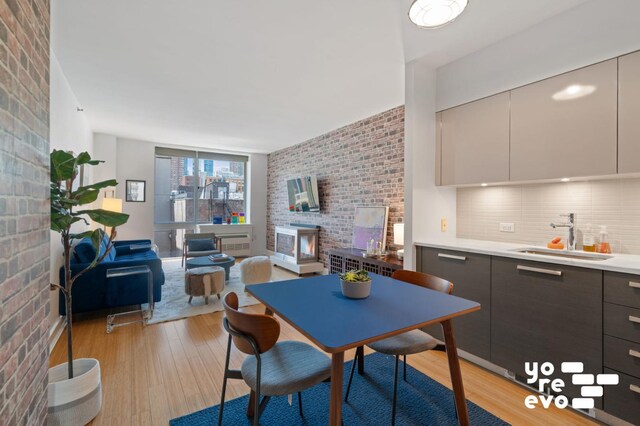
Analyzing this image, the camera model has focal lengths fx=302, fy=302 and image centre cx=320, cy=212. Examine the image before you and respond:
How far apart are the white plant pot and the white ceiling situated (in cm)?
248

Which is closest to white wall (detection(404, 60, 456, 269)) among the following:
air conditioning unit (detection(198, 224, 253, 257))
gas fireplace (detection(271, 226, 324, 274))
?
gas fireplace (detection(271, 226, 324, 274))

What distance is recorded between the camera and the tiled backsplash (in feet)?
7.00

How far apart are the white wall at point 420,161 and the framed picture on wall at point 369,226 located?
1.13 meters

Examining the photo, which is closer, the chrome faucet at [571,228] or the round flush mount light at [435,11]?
the round flush mount light at [435,11]

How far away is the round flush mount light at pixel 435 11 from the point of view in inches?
66.5

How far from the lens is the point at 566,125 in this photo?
2.17m

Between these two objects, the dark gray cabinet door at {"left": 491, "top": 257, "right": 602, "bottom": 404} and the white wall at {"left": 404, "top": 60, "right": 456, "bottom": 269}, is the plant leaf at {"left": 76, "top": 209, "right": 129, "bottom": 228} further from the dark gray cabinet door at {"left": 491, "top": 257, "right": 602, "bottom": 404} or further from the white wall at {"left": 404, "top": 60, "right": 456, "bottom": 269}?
the dark gray cabinet door at {"left": 491, "top": 257, "right": 602, "bottom": 404}

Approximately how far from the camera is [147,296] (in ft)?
11.7

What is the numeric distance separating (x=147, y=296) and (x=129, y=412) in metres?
1.90

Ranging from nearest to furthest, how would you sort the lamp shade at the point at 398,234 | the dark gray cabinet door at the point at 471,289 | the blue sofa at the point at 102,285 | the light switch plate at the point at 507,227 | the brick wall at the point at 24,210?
the brick wall at the point at 24,210
the dark gray cabinet door at the point at 471,289
the light switch plate at the point at 507,227
the blue sofa at the point at 102,285
the lamp shade at the point at 398,234

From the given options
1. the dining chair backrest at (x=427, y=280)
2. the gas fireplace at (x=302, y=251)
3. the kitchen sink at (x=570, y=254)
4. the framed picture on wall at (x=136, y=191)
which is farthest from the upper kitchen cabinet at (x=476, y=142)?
the framed picture on wall at (x=136, y=191)

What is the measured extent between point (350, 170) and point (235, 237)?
364 cm

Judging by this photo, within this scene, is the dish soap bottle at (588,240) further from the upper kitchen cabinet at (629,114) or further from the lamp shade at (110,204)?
the lamp shade at (110,204)

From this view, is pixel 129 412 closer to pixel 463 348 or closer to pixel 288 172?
pixel 463 348
